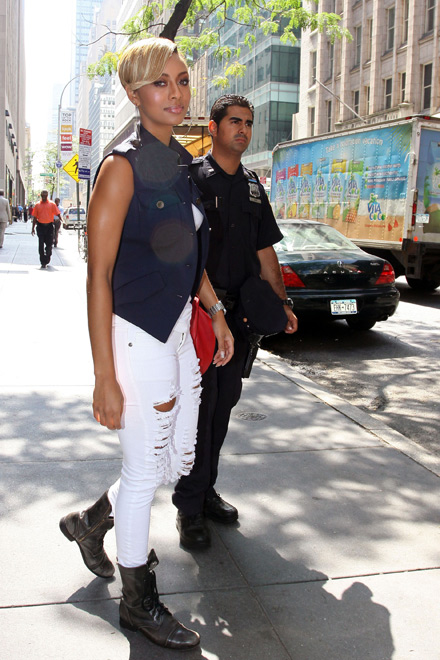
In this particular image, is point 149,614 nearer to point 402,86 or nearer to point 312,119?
point 402,86

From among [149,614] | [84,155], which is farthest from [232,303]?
[84,155]

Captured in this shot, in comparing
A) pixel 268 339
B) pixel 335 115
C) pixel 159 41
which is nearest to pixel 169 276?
pixel 159 41

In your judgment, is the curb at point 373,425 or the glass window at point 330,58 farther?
the glass window at point 330,58

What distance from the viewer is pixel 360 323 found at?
10195 mm

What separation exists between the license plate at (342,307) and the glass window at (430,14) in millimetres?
27380

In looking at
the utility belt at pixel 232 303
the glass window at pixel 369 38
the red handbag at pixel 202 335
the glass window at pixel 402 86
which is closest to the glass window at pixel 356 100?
the glass window at pixel 369 38

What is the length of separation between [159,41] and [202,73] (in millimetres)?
71033

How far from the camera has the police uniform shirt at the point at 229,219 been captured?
354 centimetres

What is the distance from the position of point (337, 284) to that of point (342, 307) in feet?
0.99

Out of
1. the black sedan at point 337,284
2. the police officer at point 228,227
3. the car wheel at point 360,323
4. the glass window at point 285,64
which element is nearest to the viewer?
the police officer at point 228,227

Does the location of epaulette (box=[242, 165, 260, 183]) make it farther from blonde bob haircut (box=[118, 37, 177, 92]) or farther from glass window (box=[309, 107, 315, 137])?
glass window (box=[309, 107, 315, 137])

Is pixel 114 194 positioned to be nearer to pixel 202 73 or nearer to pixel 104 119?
pixel 202 73

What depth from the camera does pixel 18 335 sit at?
26.9ft

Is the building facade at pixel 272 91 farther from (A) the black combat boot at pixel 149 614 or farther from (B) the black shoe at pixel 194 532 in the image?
(A) the black combat boot at pixel 149 614
